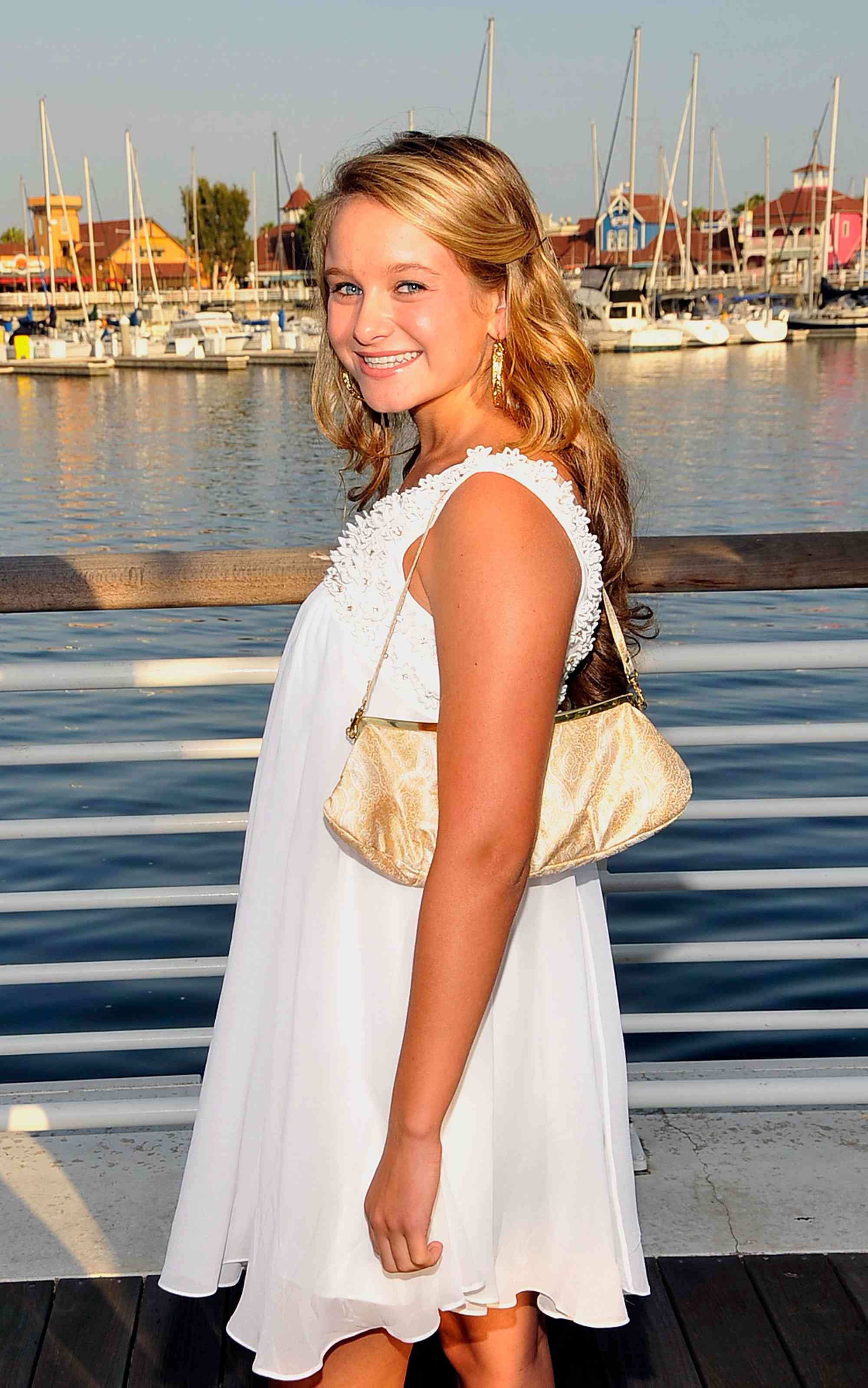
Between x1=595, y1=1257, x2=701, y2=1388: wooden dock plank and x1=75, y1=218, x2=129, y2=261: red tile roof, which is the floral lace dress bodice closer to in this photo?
x1=595, y1=1257, x2=701, y2=1388: wooden dock plank

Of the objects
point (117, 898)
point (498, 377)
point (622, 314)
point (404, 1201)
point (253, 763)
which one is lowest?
point (253, 763)

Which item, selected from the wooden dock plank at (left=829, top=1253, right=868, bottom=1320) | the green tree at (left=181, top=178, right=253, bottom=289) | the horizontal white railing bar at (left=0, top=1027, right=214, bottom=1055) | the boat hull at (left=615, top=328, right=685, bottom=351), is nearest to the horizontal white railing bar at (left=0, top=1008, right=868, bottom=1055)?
the horizontal white railing bar at (left=0, top=1027, right=214, bottom=1055)

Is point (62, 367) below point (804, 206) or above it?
below

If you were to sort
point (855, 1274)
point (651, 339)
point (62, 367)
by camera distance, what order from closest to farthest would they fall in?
point (855, 1274) < point (62, 367) < point (651, 339)

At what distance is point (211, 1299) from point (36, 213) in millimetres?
86217

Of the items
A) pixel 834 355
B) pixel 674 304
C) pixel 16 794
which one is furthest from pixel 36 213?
pixel 16 794

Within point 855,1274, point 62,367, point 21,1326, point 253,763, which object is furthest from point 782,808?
point 62,367

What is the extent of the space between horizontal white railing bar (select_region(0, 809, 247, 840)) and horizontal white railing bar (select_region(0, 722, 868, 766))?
97 millimetres

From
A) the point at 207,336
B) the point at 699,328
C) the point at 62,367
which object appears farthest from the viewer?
the point at 699,328

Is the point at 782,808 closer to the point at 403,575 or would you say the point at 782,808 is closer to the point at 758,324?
the point at 403,575

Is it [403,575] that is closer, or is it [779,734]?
[403,575]

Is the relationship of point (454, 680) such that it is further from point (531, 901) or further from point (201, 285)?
point (201, 285)

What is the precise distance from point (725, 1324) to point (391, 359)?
133 cm

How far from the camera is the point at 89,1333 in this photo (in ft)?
6.09
